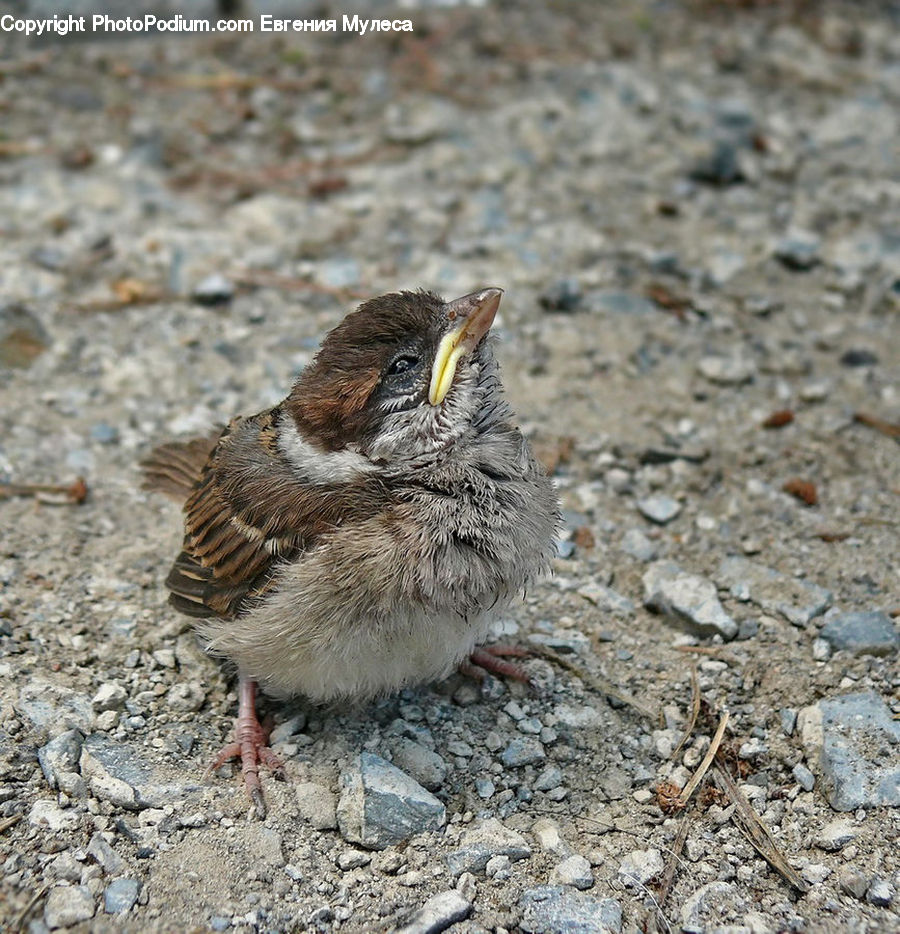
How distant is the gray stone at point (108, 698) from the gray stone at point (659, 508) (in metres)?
2.40

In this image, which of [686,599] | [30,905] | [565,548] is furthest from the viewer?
[565,548]

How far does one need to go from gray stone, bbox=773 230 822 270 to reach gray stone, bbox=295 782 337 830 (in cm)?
433

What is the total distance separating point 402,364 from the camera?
12.9ft

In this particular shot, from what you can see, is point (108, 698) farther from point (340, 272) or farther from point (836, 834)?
point (340, 272)

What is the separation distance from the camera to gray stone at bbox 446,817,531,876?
144 inches

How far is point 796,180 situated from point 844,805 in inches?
186

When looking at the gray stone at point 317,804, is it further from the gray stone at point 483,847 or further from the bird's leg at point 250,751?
the gray stone at point 483,847

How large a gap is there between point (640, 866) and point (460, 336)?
6.03ft

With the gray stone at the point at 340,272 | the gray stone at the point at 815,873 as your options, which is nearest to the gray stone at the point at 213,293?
the gray stone at the point at 340,272

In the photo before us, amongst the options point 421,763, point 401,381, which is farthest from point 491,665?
point 401,381

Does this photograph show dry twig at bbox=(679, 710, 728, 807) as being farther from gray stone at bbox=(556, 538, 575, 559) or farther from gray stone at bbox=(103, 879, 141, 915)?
gray stone at bbox=(103, 879, 141, 915)

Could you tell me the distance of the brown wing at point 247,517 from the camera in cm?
387

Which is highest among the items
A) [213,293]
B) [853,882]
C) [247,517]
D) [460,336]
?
[460,336]

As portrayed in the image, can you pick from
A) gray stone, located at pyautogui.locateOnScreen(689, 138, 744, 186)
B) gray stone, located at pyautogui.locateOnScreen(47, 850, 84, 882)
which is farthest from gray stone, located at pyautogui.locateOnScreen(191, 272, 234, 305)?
gray stone, located at pyautogui.locateOnScreen(47, 850, 84, 882)
